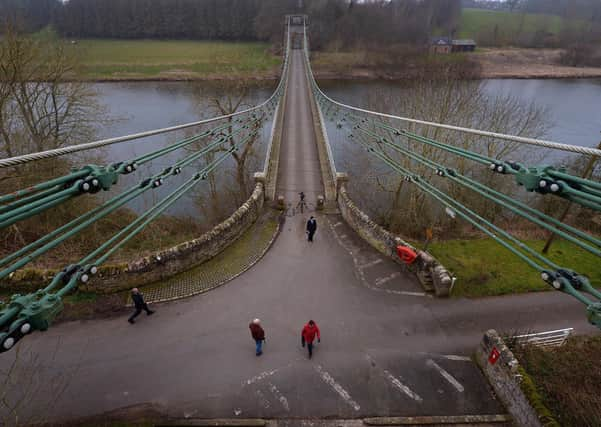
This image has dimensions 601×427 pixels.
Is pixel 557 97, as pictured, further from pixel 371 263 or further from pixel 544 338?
pixel 544 338

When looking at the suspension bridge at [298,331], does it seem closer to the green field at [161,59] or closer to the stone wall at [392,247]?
the stone wall at [392,247]

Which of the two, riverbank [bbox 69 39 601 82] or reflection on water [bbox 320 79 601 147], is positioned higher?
riverbank [bbox 69 39 601 82]

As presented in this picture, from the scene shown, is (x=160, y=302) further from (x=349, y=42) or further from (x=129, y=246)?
(x=349, y=42)

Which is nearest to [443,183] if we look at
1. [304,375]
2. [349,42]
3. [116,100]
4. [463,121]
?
[463,121]

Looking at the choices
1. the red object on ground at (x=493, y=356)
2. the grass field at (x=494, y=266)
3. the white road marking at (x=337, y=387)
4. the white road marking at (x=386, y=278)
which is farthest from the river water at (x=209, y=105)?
the red object on ground at (x=493, y=356)

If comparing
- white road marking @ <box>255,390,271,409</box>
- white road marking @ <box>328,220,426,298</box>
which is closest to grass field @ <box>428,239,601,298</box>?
white road marking @ <box>328,220,426,298</box>

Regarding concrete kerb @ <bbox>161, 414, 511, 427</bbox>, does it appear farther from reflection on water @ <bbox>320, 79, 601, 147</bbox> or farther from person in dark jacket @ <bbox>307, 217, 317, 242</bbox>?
reflection on water @ <bbox>320, 79, 601, 147</bbox>
